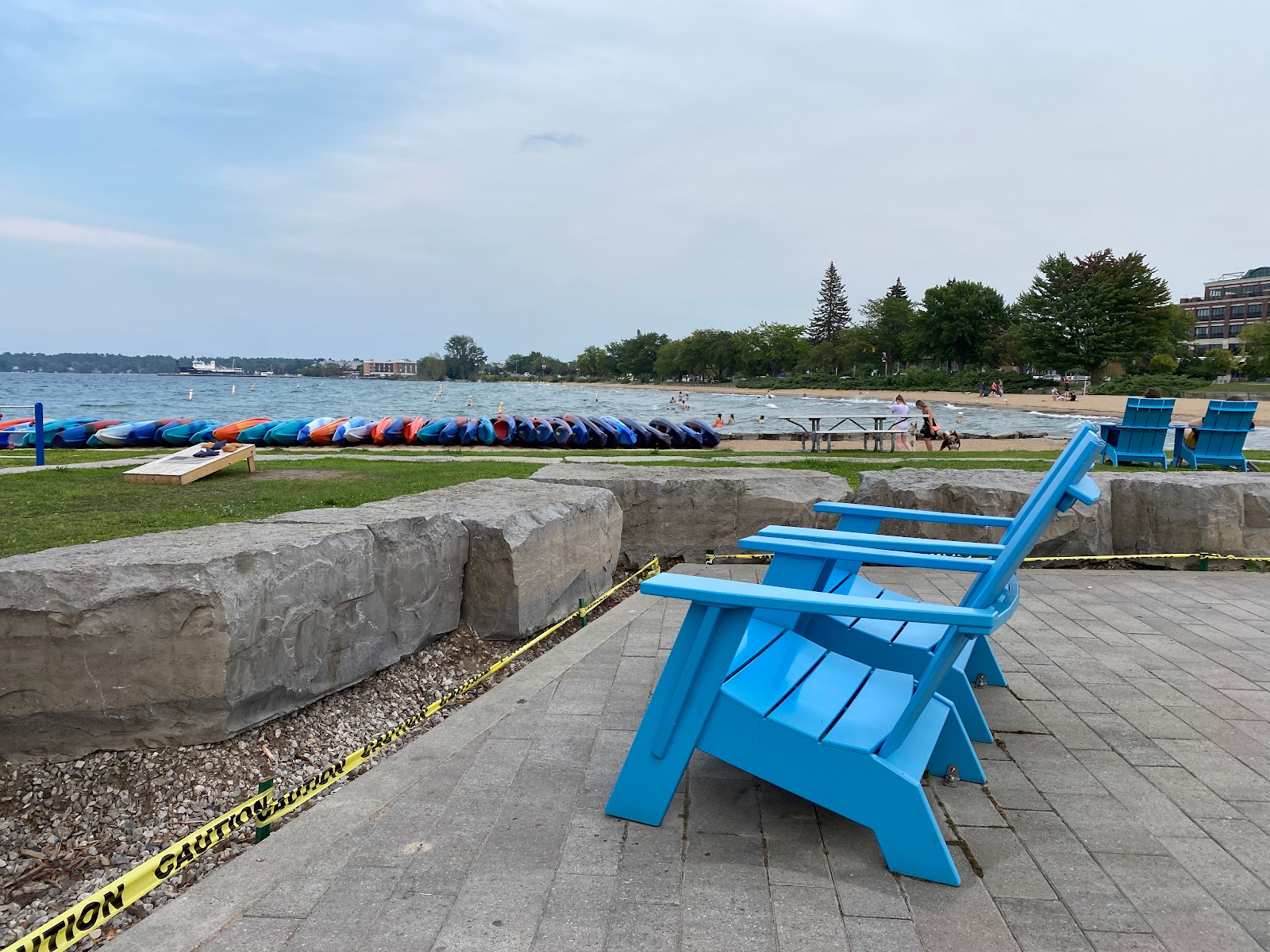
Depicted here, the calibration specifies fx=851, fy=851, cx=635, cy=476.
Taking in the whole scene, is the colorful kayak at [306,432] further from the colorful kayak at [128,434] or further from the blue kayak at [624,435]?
the blue kayak at [624,435]

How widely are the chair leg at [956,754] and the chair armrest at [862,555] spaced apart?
51 centimetres

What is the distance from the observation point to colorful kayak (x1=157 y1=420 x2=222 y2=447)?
20.2 m

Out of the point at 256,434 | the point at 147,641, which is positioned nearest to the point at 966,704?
the point at 147,641

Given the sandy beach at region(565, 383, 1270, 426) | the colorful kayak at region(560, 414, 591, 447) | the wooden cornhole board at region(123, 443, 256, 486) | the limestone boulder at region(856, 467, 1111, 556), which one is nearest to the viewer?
the limestone boulder at region(856, 467, 1111, 556)

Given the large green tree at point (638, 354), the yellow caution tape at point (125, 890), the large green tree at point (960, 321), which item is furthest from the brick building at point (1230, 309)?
the yellow caution tape at point (125, 890)

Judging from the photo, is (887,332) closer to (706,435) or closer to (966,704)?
(706,435)

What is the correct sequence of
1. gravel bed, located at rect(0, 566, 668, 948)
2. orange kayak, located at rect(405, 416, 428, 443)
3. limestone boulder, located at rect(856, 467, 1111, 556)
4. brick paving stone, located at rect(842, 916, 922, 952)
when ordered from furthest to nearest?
orange kayak, located at rect(405, 416, 428, 443) → limestone boulder, located at rect(856, 467, 1111, 556) → gravel bed, located at rect(0, 566, 668, 948) → brick paving stone, located at rect(842, 916, 922, 952)

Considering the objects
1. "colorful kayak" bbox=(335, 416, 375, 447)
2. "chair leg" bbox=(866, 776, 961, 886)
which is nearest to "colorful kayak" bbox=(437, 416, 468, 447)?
"colorful kayak" bbox=(335, 416, 375, 447)

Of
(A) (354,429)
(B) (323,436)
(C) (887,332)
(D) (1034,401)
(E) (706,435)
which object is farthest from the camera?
(C) (887,332)

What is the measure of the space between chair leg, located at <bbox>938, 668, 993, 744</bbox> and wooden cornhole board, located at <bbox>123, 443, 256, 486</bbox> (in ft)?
22.1

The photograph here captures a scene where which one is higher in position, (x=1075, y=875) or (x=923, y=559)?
(x=923, y=559)

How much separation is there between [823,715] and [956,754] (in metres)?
0.70

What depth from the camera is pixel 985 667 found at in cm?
386

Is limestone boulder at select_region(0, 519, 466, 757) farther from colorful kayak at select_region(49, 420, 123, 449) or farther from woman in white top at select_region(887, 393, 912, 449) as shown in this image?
colorful kayak at select_region(49, 420, 123, 449)
